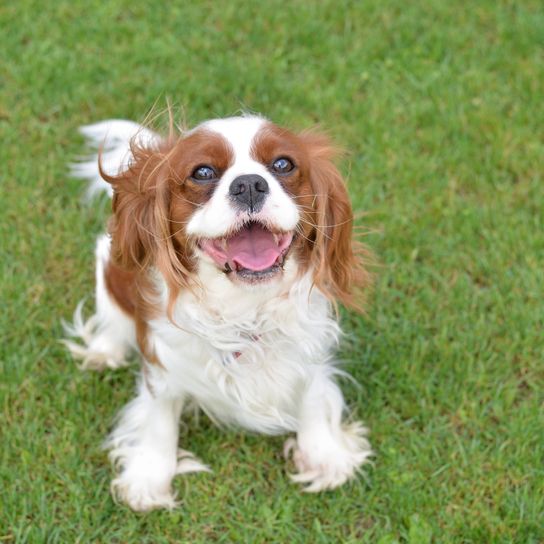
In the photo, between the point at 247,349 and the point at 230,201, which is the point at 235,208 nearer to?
the point at 230,201

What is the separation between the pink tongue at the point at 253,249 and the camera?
2502 millimetres

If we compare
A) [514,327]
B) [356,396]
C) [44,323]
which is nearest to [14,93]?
[44,323]

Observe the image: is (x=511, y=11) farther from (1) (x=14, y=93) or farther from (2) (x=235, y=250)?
(2) (x=235, y=250)

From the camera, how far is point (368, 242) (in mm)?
3963

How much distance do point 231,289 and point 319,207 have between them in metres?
0.38

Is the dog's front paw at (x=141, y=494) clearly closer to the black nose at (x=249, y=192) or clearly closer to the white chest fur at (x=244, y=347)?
the white chest fur at (x=244, y=347)

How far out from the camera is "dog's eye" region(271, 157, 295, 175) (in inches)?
99.1

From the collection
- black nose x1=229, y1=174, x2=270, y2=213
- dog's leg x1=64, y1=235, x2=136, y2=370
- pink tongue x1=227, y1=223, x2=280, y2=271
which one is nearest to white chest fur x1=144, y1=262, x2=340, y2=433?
pink tongue x1=227, y1=223, x2=280, y2=271

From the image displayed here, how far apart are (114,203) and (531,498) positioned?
6.00 feet

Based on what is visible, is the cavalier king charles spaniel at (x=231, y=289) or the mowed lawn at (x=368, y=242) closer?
the cavalier king charles spaniel at (x=231, y=289)

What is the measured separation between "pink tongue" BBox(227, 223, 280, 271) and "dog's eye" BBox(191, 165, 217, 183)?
182mm

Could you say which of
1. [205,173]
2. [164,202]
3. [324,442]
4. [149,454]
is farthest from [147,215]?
[324,442]

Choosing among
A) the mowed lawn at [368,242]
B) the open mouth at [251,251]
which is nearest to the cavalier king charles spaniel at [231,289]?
the open mouth at [251,251]

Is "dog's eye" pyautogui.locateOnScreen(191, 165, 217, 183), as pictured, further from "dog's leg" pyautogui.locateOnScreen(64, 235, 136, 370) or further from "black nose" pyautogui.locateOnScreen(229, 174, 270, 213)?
"dog's leg" pyautogui.locateOnScreen(64, 235, 136, 370)
